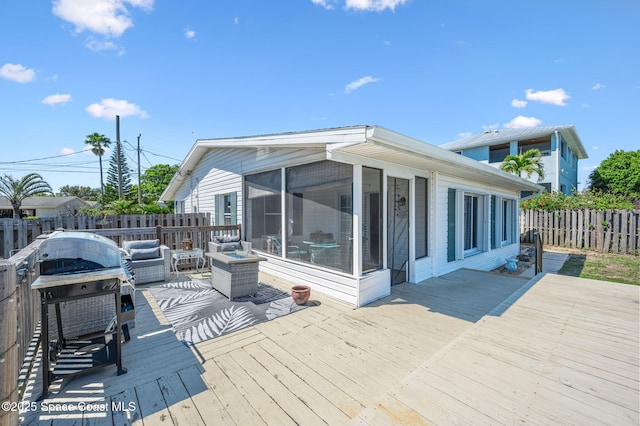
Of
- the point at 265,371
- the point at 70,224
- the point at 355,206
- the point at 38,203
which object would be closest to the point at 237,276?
the point at 265,371

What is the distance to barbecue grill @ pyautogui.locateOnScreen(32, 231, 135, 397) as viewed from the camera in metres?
2.16

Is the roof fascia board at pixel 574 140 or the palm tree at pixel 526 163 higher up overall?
the roof fascia board at pixel 574 140

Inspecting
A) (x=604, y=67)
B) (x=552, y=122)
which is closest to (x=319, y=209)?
(x=604, y=67)

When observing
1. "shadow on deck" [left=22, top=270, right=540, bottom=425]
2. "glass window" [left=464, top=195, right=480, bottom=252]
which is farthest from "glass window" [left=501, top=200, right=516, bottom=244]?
"shadow on deck" [left=22, top=270, right=540, bottom=425]

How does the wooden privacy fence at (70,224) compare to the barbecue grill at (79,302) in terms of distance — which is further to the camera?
the wooden privacy fence at (70,224)

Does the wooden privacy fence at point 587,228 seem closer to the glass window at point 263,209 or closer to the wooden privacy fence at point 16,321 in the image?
the glass window at point 263,209

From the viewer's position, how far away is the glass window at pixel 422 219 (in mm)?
5797

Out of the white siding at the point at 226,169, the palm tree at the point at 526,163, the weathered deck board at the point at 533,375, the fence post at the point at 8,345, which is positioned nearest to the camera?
the fence post at the point at 8,345

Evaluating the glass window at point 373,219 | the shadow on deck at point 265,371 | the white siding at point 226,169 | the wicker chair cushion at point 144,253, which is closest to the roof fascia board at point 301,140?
the white siding at point 226,169

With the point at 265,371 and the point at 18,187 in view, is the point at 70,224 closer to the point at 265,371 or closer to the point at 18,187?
the point at 265,371

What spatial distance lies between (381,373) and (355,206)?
235cm

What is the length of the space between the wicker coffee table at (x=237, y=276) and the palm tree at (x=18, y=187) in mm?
26288

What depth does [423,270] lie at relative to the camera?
561 cm

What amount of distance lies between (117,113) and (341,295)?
20.6 meters
